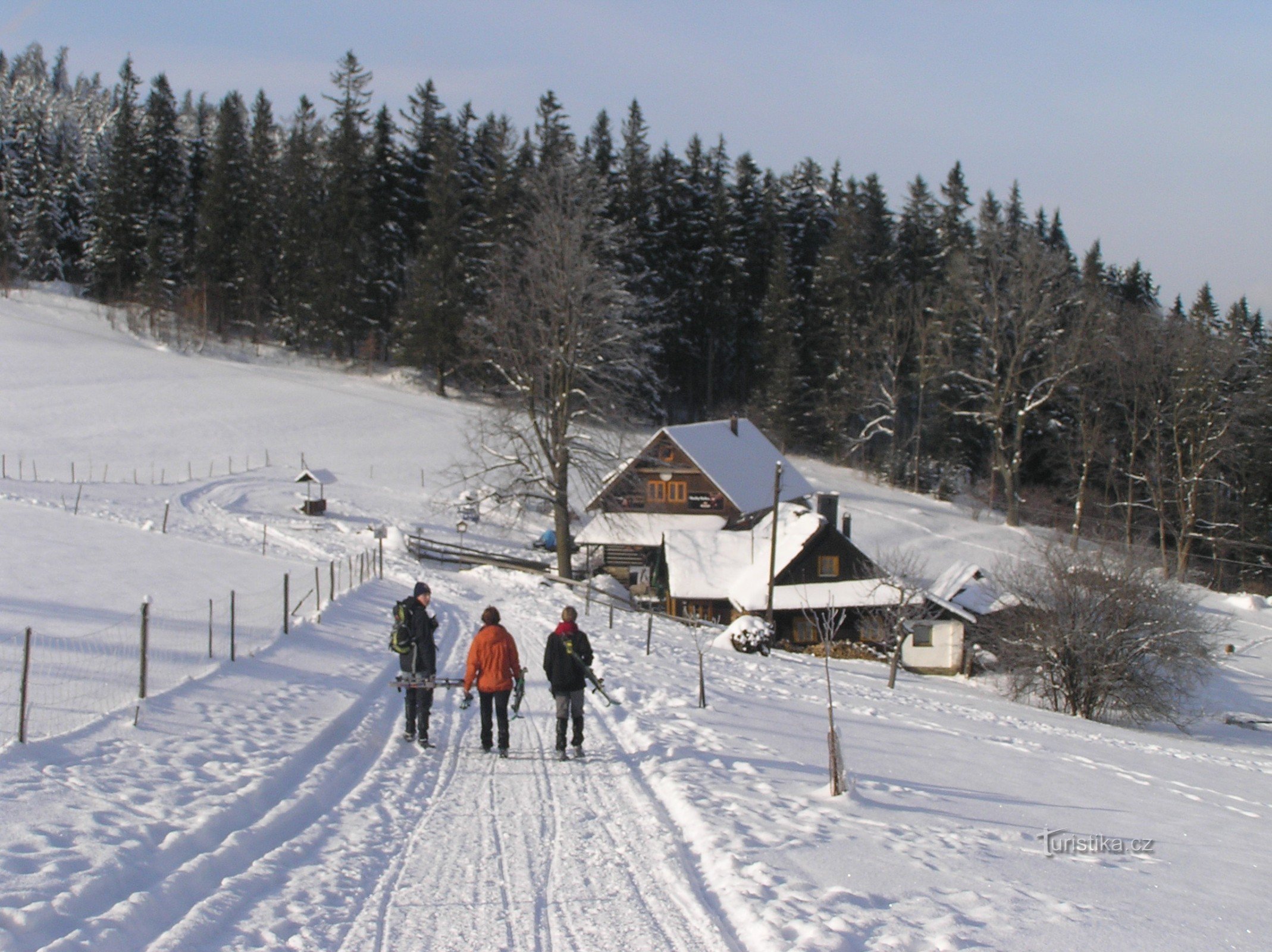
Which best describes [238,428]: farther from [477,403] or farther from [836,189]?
[836,189]

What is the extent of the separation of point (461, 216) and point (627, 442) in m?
23.2

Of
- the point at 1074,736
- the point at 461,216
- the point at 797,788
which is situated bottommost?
the point at 1074,736

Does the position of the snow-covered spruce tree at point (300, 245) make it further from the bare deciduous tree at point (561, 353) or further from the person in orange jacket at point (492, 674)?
the person in orange jacket at point (492, 674)

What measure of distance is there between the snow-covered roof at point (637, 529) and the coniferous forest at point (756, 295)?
43.7 feet

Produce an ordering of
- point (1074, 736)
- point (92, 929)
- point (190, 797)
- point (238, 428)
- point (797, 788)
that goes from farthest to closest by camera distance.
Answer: point (238, 428) < point (1074, 736) < point (797, 788) < point (190, 797) < point (92, 929)

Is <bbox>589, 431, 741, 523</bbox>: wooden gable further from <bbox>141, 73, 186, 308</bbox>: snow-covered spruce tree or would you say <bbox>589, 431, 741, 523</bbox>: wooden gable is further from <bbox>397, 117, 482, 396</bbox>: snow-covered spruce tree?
<bbox>141, 73, 186, 308</bbox>: snow-covered spruce tree

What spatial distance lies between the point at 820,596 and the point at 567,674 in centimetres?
2628

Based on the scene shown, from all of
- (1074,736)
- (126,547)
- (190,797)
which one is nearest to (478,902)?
(190,797)

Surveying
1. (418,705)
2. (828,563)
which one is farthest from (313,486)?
(418,705)

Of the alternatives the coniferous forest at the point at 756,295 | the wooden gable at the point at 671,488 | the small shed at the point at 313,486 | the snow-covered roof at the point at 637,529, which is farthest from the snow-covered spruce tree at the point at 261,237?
the snow-covered roof at the point at 637,529

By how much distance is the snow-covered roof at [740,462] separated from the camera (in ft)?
146

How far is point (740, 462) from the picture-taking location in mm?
47500

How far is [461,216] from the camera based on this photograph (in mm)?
61125

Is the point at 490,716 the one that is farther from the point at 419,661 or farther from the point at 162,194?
the point at 162,194
